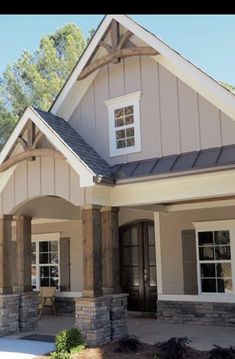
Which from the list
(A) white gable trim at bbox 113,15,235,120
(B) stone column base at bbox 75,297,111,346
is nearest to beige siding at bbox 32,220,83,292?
(B) stone column base at bbox 75,297,111,346

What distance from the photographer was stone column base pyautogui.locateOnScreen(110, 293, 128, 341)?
8438 mm

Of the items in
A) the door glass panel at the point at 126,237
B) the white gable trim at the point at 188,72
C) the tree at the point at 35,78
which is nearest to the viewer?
the white gable trim at the point at 188,72

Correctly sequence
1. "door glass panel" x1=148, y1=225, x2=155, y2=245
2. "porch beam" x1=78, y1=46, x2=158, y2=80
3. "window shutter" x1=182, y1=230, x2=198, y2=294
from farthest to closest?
"door glass panel" x1=148, y1=225, x2=155, y2=245 → "window shutter" x1=182, y1=230, x2=198, y2=294 → "porch beam" x1=78, y1=46, x2=158, y2=80

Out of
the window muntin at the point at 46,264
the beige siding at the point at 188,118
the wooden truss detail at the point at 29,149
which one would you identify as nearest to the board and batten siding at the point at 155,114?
the beige siding at the point at 188,118

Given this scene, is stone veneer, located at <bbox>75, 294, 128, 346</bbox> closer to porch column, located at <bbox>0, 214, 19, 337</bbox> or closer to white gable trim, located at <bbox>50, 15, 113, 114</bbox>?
porch column, located at <bbox>0, 214, 19, 337</bbox>

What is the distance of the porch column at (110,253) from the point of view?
28.9 feet

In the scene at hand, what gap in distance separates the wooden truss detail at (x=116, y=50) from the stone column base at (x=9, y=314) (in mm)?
5312

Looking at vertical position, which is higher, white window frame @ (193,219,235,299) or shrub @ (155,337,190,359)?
white window frame @ (193,219,235,299)

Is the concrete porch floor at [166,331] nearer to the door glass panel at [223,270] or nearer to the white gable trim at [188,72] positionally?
the door glass panel at [223,270]

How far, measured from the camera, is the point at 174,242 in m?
11.2

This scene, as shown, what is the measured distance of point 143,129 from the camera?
368 inches

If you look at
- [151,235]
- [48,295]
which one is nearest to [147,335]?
[151,235]

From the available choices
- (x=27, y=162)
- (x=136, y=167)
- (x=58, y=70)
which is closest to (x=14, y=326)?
(x=27, y=162)

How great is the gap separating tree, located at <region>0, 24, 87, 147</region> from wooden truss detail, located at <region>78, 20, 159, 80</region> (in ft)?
41.3
